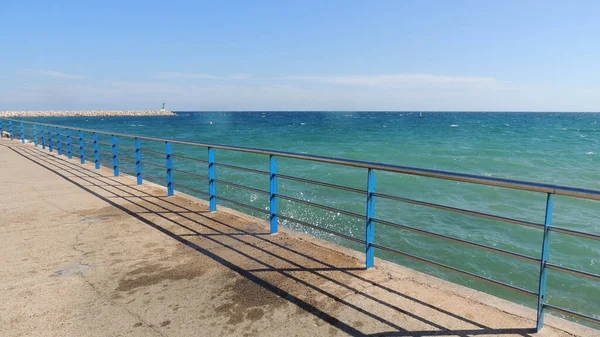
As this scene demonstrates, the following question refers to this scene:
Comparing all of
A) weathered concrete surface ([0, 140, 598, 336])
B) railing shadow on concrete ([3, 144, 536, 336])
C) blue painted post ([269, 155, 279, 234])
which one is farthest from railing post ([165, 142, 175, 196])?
blue painted post ([269, 155, 279, 234])

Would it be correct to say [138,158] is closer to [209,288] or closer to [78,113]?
[209,288]

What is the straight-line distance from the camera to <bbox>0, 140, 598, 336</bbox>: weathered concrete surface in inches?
112

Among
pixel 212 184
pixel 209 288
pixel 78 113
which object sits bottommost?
pixel 209 288

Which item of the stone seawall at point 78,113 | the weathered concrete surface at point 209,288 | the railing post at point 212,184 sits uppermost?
the stone seawall at point 78,113

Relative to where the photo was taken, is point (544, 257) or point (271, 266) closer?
point (544, 257)

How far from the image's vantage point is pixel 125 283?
356 cm

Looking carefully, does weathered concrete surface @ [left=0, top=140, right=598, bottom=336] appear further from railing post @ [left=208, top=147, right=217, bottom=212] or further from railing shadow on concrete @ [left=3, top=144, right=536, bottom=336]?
railing post @ [left=208, top=147, right=217, bottom=212]

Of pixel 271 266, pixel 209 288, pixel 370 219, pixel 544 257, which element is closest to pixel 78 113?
pixel 271 266

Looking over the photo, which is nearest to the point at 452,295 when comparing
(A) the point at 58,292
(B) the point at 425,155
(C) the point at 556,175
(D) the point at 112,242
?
(A) the point at 58,292

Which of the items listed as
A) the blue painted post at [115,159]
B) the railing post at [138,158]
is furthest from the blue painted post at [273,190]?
the blue painted post at [115,159]

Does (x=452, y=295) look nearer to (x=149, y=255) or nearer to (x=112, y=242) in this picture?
(x=149, y=255)

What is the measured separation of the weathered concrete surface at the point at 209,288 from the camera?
2.85m

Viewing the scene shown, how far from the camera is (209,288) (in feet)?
11.3

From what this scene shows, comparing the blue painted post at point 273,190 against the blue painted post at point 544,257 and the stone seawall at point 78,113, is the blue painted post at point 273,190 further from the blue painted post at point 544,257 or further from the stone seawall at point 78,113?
the stone seawall at point 78,113
